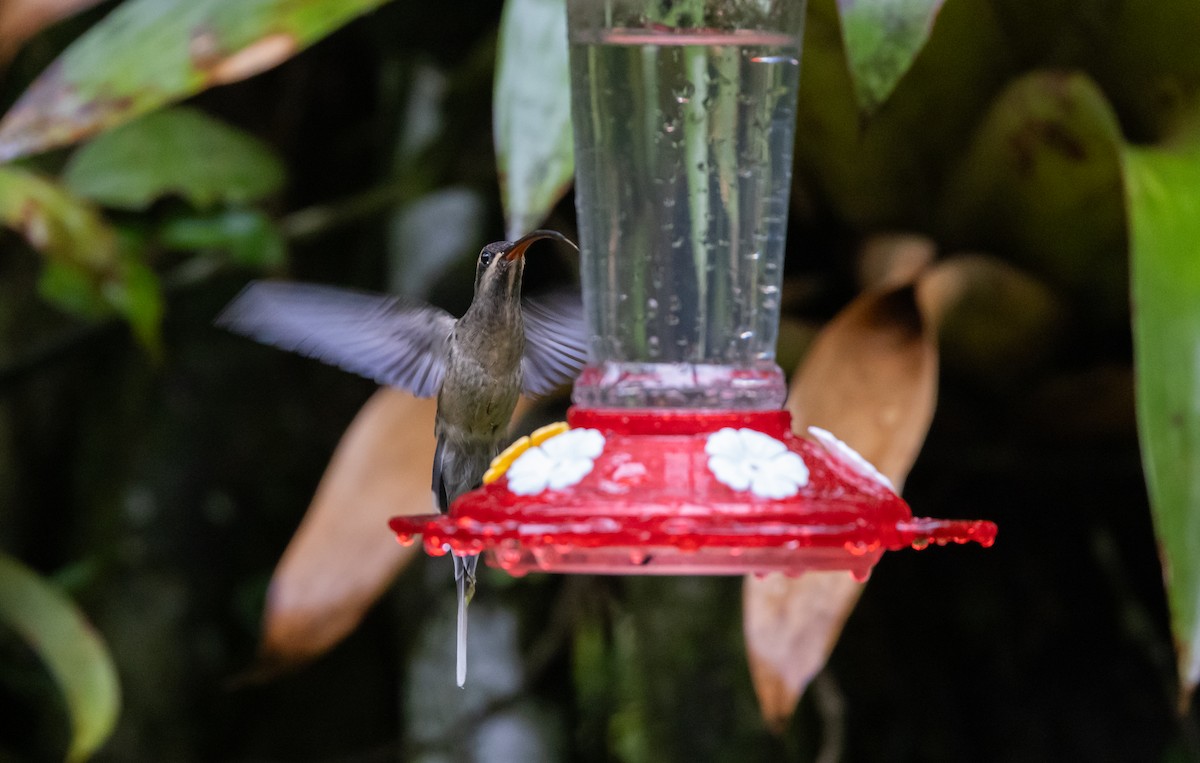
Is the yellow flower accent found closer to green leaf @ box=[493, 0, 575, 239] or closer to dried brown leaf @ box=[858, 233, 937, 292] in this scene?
green leaf @ box=[493, 0, 575, 239]

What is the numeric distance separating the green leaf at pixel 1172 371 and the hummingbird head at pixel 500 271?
0.47m

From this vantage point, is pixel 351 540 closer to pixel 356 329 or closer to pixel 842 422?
pixel 356 329

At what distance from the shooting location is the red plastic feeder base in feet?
2.75

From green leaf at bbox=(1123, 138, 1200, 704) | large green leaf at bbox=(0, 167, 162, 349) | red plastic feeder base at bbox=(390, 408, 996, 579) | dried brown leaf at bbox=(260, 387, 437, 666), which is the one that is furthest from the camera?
large green leaf at bbox=(0, 167, 162, 349)

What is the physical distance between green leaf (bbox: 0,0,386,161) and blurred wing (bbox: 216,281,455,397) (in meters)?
0.21

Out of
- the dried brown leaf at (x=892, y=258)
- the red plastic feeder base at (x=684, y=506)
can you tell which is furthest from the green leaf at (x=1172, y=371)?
the dried brown leaf at (x=892, y=258)

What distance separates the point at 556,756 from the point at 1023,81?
127 centimetres

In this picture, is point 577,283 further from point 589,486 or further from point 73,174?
point 589,486

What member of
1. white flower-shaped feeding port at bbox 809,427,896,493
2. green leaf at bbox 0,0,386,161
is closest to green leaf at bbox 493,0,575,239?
green leaf at bbox 0,0,386,161

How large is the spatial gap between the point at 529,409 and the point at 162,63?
2.19 ft

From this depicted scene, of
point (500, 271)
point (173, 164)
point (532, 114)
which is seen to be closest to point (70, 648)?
point (173, 164)

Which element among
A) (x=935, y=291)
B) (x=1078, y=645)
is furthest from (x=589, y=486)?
(x=1078, y=645)

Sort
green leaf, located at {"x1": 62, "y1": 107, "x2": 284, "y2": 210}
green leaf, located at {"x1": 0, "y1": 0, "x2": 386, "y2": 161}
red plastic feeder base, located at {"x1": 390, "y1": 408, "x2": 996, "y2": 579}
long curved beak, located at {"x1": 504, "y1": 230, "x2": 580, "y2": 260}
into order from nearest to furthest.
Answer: red plastic feeder base, located at {"x1": 390, "y1": 408, "x2": 996, "y2": 579}
long curved beak, located at {"x1": 504, "y1": 230, "x2": 580, "y2": 260}
green leaf, located at {"x1": 0, "y1": 0, "x2": 386, "y2": 161}
green leaf, located at {"x1": 62, "y1": 107, "x2": 284, "y2": 210}

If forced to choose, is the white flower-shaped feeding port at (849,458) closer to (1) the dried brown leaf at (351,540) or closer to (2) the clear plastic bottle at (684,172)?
(2) the clear plastic bottle at (684,172)
